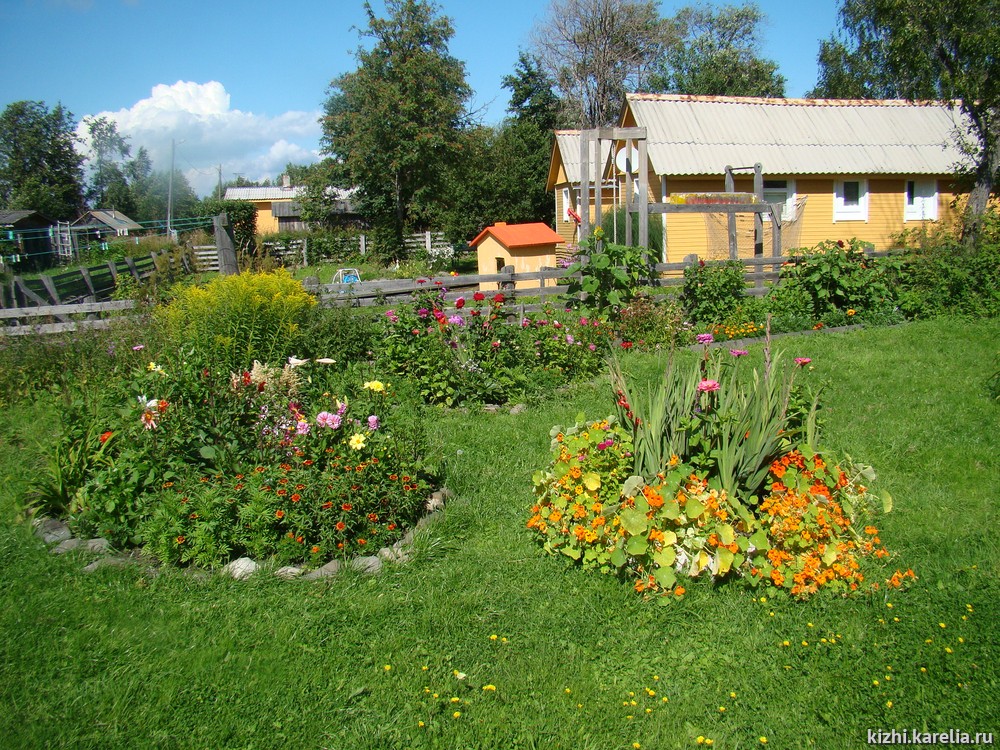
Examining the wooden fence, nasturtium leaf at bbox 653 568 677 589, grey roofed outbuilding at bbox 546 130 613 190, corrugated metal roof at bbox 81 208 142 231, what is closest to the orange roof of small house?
the wooden fence

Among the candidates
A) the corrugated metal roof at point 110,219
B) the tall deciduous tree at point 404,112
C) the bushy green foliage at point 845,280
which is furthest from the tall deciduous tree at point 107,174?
the bushy green foliage at point 845,280

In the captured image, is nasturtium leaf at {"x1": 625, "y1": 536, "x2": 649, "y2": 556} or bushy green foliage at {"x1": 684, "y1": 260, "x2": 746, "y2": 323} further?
bushy green foliage at {"x1": 684, "y1": 260, "x2": 746, "y2": 323}

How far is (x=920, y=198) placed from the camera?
2202 cm

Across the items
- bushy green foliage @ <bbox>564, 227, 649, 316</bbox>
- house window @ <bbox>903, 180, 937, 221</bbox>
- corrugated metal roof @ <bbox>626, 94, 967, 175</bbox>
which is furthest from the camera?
house window @ <bbox>903, 180, 937, 221</bbox>

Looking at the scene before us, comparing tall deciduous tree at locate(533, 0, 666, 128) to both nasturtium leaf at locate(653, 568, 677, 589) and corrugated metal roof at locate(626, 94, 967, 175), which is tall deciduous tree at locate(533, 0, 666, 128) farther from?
nasturtium leaf at locate(653, 568, 677, 589)

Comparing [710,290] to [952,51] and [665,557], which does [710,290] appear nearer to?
[665,557]

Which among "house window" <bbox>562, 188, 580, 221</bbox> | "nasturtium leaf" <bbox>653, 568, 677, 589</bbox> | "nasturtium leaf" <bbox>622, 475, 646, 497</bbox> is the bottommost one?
"nasturtium leaf" <bbox>653, 568, 677, 589</bbox>

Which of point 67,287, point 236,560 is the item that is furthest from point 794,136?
point 236,560

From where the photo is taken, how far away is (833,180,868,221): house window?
21.4 meters

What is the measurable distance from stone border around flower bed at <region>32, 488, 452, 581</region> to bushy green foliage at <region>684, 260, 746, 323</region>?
6702 millimetres

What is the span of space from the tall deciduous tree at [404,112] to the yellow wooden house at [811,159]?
1039 cm

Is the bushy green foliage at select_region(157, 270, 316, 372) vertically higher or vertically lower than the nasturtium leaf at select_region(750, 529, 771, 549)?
higher

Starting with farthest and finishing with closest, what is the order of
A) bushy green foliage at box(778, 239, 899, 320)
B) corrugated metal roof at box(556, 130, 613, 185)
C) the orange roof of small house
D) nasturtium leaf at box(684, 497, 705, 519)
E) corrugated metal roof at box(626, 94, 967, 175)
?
corrugated metal roof at box(556, 130, 613, 185) → corrugated metal roof at box(626, 94, 967, 175) → the orange roof of small house → bushy green foliage at box(778, 239, 899, 320) → nasturtium leaf at box(684, 497, 705, 519)

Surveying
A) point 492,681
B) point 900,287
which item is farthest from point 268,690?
point 900,287
